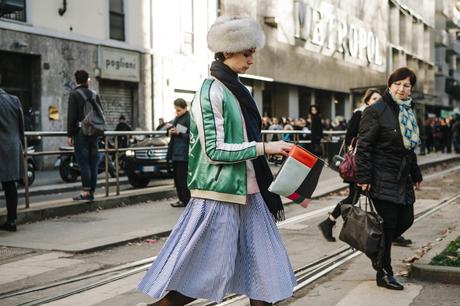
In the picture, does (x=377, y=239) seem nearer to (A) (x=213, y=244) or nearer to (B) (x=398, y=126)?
(B) (x=398, y=126)

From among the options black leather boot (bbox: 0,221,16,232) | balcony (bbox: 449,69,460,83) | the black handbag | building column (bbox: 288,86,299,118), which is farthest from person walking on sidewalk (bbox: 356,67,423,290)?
balcony (bbox: 449,69,460,83)

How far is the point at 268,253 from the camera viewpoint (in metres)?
3.82

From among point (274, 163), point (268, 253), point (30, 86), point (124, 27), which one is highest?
point (124, 27)

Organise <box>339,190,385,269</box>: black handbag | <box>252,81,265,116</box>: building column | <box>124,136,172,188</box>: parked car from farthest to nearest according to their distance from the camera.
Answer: <box>252,81,265,116</box>: building column, <box>124,136,172,188</box>: parked car, <box>339,190,385,269</box>: black handbag

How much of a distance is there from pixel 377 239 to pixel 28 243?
13.4 ft

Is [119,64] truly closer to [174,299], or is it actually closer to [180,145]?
[180,145]

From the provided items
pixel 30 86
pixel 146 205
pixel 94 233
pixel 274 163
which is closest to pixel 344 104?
pixel 30 86

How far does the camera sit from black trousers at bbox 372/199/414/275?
5.68 m

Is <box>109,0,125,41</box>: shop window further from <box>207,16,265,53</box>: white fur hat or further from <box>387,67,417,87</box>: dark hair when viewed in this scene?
<box>207,16,265,53</box>: white fur hat

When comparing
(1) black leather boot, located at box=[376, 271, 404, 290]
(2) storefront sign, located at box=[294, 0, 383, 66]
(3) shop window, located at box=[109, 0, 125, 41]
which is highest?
(2) storefront sign, located at box=[294, 0, 383, 66]

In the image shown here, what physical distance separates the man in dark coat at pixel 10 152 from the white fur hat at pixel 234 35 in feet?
16.8

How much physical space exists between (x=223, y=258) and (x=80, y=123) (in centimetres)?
644

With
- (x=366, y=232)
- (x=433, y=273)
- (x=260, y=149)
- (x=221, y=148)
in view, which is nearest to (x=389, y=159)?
(x=366, y=232)

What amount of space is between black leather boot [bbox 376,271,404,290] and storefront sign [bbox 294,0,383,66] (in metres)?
29.9
